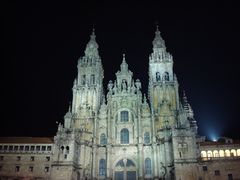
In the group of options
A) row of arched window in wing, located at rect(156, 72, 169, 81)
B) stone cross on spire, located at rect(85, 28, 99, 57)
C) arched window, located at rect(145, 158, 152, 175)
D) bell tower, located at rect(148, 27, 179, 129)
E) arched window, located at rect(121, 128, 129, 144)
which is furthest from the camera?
stone cross on spire, located at rect(85, 28, 99, 57)

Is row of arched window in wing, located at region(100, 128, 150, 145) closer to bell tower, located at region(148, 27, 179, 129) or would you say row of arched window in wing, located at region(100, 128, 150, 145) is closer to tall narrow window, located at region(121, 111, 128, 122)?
tall narrow window, located at region(121, 111, 128, 122)

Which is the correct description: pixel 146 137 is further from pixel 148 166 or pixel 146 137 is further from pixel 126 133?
pixel 148 166

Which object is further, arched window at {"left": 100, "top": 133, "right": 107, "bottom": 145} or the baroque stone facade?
arched window at {"left": 100, "top": 133, "right": 107, "bottom": 145}

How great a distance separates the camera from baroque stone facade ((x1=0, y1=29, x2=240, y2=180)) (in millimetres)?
52312

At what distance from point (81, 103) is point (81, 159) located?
14.7 meters

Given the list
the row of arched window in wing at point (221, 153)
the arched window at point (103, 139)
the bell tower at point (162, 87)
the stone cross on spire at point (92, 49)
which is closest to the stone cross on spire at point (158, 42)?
the bell tower at point (162, 87)

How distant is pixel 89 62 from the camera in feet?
235

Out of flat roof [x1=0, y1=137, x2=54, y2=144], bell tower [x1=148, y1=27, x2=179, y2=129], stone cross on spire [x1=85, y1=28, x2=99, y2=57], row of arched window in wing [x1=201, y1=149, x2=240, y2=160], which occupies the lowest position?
row of arched window in wing [x1=201, y1=149, x2=240, y2=160]

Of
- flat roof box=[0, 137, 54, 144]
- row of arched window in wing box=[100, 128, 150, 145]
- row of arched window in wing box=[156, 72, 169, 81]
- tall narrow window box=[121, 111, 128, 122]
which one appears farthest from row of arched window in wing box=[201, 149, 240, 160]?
flat roof box=[0, 137, 54, 144]

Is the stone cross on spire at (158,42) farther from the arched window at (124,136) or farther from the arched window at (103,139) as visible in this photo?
the arched window at (103,139)

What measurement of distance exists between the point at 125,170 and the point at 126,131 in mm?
8985

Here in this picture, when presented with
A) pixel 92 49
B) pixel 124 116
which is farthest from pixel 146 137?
pixel 92 49

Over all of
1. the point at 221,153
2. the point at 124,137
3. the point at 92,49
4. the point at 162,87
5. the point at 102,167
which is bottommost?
the point at 102,167

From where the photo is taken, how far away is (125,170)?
57.2 meters
